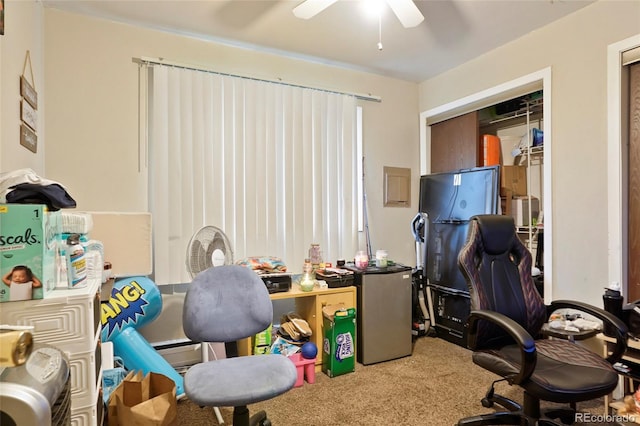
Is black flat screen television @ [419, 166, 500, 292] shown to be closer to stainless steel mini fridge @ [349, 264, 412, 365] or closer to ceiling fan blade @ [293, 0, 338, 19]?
stainless steel mini fridge @ [349, 264, 412, 365]

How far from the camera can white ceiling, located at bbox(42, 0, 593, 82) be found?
2414mm

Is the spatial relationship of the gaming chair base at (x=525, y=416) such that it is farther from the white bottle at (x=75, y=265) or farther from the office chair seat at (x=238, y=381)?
the white bottle at (x=75, y=265)

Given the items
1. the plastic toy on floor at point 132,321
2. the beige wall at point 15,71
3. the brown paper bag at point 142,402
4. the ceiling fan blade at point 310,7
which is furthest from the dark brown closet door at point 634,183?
the beige wall at point 15,71

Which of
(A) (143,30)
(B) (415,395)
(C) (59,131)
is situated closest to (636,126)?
(B) (415,395)

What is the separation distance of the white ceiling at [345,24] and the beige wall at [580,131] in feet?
0.55

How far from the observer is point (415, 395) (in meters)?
2.31

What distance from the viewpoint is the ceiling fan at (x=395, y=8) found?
6.43 ft

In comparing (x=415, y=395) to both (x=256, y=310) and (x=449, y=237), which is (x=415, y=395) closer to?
(x=256, y=310)

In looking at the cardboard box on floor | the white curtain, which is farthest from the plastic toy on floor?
the cardboard box on floor

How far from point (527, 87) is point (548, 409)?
2347 millimetres

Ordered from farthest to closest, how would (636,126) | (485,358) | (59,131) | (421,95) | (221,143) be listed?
1. (421,95)
2. (221,143)
3. (59,131)
4. (636,126)
5. (485,358)

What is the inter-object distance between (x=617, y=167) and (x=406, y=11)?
5.47ft

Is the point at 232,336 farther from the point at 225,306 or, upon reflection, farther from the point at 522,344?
the point at 522,344

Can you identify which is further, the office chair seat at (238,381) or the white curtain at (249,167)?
the white curtain at (249,167)
